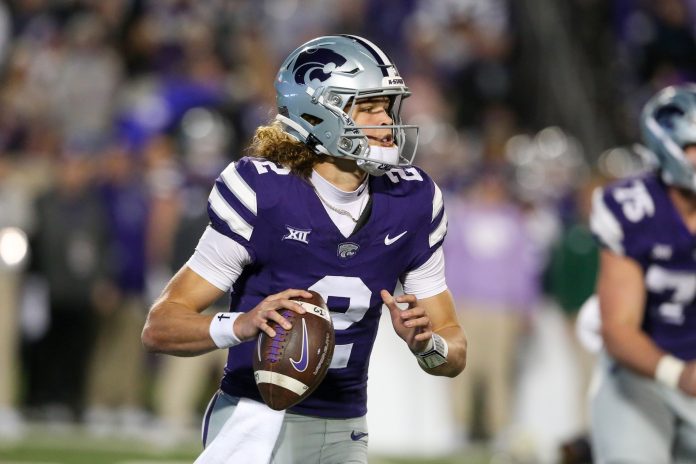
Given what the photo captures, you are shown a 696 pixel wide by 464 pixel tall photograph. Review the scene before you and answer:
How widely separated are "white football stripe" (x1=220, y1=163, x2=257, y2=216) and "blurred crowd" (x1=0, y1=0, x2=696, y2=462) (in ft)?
16.7

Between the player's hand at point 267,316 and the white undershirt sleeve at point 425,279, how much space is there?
1.63 feet

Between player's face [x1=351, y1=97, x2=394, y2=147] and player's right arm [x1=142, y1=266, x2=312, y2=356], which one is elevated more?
player's face [x1=351, y1=97, x2=394, y2=147]

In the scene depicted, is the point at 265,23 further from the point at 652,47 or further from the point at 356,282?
the point at 356,282

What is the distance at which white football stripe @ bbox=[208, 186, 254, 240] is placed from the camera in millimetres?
3516

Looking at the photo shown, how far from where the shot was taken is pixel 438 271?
379cm

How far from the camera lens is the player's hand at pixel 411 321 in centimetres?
335

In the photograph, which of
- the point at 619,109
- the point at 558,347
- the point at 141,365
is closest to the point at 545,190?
the point at 558,347

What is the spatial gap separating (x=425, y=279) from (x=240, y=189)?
23.6 inches

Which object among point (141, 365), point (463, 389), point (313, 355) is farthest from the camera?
point (141, 365)

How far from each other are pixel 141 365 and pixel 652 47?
522cm

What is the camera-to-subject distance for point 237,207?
11.5 feet

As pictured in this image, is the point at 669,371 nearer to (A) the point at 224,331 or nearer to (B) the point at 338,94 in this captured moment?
(B) the point at 338,94

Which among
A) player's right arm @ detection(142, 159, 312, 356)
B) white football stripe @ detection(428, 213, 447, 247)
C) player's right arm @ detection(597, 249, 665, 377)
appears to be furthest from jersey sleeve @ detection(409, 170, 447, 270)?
player's right arm @ detection(597, 249, 665, 377)

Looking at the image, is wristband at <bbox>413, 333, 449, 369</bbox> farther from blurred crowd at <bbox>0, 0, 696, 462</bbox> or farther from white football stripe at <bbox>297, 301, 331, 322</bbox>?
blurred crowd at <bbox>0, 0, 696, 462</bbox>
